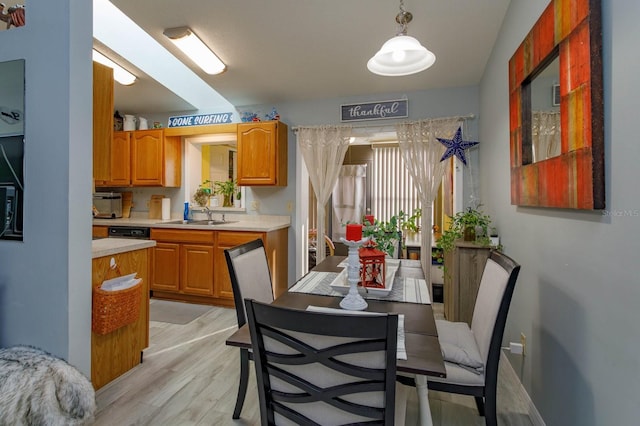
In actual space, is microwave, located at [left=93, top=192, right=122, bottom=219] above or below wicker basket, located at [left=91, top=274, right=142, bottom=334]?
above

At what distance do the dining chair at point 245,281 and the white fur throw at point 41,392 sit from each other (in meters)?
0.70

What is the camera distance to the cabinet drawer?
3.56 m

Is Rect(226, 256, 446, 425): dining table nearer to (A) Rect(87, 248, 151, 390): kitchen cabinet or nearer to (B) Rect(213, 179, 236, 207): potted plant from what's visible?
(A) Rect(87, 248, 151, 390): kitchen cabinet

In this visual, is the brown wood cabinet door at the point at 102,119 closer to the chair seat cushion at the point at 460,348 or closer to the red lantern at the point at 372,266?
the red lantern at the point at 372,266

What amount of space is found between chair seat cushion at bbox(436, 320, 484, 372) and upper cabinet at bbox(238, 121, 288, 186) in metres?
2.55

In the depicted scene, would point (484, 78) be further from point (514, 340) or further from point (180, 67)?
point (180, 67)

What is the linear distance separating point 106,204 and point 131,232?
A: 3.23 feet

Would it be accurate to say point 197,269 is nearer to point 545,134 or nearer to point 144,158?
point 144,158

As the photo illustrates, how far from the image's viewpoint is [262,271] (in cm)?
200

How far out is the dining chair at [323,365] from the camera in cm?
80

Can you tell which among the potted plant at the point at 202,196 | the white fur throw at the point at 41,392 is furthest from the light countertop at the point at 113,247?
the potted plant at the point at 202,196

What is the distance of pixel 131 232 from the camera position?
12.5 feet

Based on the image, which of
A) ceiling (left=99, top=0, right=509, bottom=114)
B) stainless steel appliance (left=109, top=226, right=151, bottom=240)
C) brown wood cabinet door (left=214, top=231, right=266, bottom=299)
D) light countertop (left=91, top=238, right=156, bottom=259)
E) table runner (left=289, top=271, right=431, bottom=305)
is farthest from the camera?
stainless steel appliance (left=109, top=226, right=151, bottom=240)

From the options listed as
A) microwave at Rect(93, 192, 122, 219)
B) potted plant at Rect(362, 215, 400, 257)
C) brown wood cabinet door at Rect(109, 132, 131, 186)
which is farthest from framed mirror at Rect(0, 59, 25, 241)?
microwave at Rect(93, 192, 122, 219)
